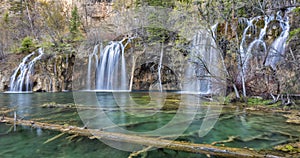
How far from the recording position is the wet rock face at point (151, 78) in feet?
56.7

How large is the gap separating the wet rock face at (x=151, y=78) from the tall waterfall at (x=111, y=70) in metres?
1.13

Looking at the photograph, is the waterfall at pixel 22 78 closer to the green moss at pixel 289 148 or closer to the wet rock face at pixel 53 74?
the wet rock face at pixel 53 74

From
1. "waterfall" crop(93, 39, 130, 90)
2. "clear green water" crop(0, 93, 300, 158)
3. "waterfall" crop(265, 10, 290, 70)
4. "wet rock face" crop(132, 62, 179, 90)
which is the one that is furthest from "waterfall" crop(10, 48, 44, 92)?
"waterfall" crop(265, 10, 290, 70)

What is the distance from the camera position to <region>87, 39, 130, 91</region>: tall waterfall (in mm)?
16875

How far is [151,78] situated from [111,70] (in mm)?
3424

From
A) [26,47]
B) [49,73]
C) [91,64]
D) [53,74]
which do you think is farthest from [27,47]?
[91,64]

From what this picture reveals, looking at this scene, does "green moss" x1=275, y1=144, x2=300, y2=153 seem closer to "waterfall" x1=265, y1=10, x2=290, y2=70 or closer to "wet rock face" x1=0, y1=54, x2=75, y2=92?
"waterfall" x1=265, y1=10, x2=290, y2=70

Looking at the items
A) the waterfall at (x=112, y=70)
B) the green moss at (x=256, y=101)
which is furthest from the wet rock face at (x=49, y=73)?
the green moss at (x=256, y=101)

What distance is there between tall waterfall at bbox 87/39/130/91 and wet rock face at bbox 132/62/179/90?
1.13 metres

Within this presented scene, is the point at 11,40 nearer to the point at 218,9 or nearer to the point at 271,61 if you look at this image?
the point at 218,9

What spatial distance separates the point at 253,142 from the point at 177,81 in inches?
524

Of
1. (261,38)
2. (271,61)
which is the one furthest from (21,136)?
(261,38)

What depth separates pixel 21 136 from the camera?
13.0 feet

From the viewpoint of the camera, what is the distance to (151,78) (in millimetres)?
17781
